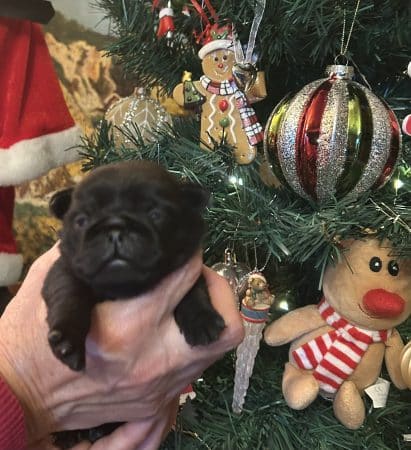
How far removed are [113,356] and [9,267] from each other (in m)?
0.67

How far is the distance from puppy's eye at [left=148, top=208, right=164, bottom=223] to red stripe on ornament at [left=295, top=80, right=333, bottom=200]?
27cm

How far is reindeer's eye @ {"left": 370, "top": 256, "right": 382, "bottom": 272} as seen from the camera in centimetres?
94

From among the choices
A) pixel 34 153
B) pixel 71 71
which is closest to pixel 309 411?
pixel 34 153

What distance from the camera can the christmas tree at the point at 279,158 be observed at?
880 mm

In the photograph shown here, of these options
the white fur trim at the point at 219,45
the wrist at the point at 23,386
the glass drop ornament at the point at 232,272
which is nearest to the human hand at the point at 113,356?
the wrist at the point at 23,386

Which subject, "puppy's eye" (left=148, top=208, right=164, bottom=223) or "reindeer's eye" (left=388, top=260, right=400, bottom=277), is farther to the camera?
"reindeer's eye" (left=388, top=260, right=400, bottom=277)

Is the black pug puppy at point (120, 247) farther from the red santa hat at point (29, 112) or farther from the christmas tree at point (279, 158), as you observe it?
the red santa hat at point (29, 112)

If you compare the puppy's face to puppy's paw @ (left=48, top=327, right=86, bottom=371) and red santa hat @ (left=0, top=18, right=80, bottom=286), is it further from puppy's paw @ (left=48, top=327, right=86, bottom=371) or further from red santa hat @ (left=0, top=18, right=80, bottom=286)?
red santa hat @ (left=0, top=18, right=80, bottom=286)

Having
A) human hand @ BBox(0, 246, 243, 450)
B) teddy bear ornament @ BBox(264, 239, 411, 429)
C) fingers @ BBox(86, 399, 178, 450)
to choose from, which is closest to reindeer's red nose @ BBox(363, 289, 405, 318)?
teddy bear ornament @ BBox(264, 239, 411, 429)

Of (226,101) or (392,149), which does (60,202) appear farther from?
(392,149)

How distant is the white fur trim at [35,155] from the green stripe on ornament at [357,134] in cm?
59

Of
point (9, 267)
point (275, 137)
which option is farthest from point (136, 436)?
point (9, 267)

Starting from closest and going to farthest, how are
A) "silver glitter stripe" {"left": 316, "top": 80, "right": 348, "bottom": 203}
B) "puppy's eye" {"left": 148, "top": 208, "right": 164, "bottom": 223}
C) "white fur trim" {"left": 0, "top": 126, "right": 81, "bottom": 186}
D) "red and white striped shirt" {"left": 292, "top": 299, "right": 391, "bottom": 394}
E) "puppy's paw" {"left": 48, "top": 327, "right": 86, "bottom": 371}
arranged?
"puppy's paw" {"left": 48, "top": 327, "right": 86, "bottom": 371} < "puppy's eye" {"left": 148, "top": 208, "right": 164, "bottom": 223} < "silver glitter stripe" {"left": 316, "top": 80, "right": 348, "bottom": 203} < "red and white striped shirt" {"left": 292, "top": 299, "right": 391, "bottom": 394} < "white fur trim" {"left": 0, "top": 126, "right": 81, "bottom": 186}

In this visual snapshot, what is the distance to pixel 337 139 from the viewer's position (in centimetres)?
85
